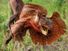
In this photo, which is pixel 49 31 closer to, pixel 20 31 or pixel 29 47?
pixel 20 31

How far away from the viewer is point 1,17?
4723 mm

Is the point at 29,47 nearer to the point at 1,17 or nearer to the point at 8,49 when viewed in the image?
the point at 8,49

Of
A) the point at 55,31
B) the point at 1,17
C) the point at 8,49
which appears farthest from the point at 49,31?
the point at 1,17

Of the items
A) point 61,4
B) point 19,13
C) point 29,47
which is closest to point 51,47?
point 29,47

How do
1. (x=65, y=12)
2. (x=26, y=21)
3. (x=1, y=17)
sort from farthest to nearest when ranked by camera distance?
(x=65, y=12), (x=1, y=17), (x=26, y=21)

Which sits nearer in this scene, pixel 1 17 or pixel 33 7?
pixel 33 7

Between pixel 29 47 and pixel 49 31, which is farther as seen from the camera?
pixel 29 47

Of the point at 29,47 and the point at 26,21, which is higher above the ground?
the point at 26,21

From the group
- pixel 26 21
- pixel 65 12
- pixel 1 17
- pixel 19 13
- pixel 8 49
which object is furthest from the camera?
pixel 65 12

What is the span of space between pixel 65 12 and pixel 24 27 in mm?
2523

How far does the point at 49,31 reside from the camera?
277cm

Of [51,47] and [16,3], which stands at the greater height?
[16,3]

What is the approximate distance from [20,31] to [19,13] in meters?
0.20

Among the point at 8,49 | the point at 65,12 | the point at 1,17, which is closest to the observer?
the point at 8,49
